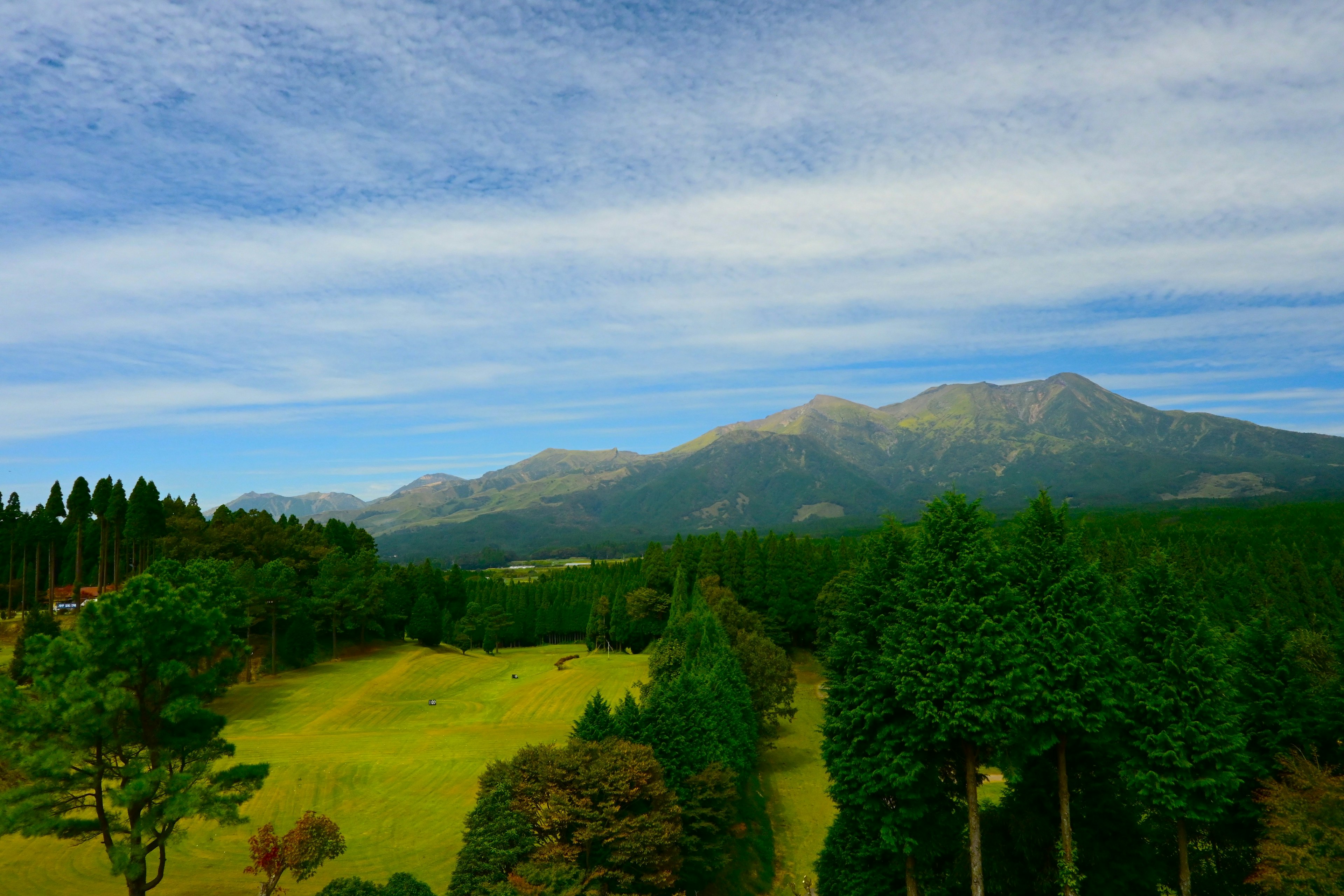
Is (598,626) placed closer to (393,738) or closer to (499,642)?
(499,642)

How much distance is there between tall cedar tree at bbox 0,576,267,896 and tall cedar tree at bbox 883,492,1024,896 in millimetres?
21950

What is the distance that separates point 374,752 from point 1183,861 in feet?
137

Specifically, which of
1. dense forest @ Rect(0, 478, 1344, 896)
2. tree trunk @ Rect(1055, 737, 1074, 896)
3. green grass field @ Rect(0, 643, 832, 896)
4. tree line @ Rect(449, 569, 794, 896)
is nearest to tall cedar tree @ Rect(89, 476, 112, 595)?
green grass field @ Rect(0, 643, 832, 896)

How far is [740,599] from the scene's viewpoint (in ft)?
267

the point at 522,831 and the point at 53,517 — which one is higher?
the point at 53,517

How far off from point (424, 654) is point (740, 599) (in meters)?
34.8

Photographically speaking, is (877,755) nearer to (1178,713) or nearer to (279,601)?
(1178,713)

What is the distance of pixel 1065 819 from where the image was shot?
23.2m

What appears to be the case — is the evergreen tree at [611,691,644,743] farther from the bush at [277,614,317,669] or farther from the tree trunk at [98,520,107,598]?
the tree trunk at [98,520,107,598]

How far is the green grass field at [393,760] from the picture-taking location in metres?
30.2

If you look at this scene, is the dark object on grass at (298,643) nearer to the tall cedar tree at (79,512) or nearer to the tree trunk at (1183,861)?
the tall cedar tree at (79,512)

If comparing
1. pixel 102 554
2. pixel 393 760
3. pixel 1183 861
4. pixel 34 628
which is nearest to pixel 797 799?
pixel 1183 861

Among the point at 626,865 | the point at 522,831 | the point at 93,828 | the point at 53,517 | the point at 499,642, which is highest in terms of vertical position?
the point at 53,517

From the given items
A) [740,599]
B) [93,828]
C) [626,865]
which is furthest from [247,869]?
[740,599]
